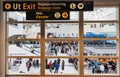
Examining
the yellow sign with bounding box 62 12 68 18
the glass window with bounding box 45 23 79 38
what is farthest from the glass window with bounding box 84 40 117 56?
the yellow sign with bounding box 62 12 68 18

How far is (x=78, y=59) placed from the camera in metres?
7.00

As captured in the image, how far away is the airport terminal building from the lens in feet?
22.9

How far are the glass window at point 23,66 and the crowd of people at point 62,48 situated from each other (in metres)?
0.53

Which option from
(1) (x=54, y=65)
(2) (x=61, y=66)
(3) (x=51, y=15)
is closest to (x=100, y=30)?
(2) (x=61, y=66)

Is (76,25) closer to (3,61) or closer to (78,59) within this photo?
(78,59)

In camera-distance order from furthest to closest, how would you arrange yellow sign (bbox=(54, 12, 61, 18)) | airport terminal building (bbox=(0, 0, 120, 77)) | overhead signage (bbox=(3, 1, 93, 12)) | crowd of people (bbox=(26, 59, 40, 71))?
crowd of people (bbox=(26, 59, 40, 71))
airport terminal building (bbox=(0, 0, 120, 77))
yellow sign (bbox=(54, 12, 61, 18))
overhead signage (bbox=(3, 1, 93, 12))

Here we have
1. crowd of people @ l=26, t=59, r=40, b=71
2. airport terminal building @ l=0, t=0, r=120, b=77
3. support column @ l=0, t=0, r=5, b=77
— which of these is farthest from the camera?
crowd of people @ l=26, t=59, r=40, b=71

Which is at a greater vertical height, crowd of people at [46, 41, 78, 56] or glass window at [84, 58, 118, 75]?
crowd of people at [46, 41, 78, 56]

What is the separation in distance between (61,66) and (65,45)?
0.66 metres

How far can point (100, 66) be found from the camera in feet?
23.2

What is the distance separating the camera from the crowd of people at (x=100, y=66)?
703 centimetres

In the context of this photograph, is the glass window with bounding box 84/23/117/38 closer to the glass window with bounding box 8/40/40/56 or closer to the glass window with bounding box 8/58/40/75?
the glass window with bounding box 8/40/40/56

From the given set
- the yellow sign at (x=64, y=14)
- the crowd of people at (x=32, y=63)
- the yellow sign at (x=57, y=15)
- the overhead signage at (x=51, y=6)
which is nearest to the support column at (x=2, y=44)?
the crowd of people at (x=32, y=63)

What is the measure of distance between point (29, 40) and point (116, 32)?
8.68 feet
